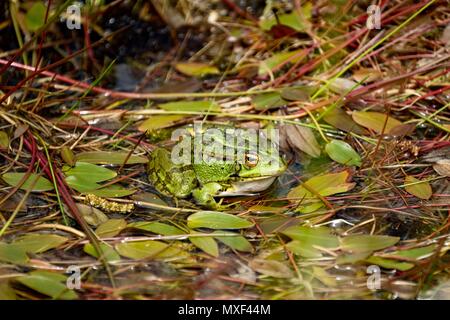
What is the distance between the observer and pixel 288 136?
375 cm

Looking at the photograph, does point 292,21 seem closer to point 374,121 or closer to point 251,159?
point 374,121

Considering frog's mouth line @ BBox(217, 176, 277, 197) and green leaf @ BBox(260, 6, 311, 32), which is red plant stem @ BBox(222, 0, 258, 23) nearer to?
green leaf @ BBox(260, 6, 311, 32)

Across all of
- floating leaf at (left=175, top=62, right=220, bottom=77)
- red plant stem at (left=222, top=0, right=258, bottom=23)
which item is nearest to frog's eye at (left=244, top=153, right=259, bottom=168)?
floating leaf at (left=175, top=62, right=220, bottom=77)

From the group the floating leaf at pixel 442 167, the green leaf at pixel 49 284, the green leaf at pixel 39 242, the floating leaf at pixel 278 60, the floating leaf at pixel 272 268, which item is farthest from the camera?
the floating leaf at pixel 278 60

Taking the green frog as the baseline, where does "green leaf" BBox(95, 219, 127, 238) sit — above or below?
below

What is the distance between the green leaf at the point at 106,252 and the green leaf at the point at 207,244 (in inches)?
14.8

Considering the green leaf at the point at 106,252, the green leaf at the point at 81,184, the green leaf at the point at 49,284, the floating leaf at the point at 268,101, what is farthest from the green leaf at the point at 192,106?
the green leaf at the point at 49,284

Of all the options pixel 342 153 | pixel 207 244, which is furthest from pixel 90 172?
pixel 342 153

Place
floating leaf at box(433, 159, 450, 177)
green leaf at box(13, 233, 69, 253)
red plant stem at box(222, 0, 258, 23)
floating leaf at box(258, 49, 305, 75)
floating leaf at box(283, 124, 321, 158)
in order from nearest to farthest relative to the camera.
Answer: green leaf at box(13, 233, 69, 253) < floating leaf at box(433, 159, 450, 177) < floating leaf at box(283, 124, 321, 158) < floating leaf at box(258, 49, 305, 75) < red plant stem at box(222, 0, 258, 23)

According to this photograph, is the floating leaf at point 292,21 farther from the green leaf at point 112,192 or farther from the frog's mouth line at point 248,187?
the green leaf at point 112,192

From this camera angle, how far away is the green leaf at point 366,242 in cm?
284

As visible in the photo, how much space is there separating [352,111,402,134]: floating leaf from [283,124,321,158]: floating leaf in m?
0.31

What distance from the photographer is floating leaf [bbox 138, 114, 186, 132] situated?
381 cm

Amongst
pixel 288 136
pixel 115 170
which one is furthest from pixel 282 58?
pixel 115 170
